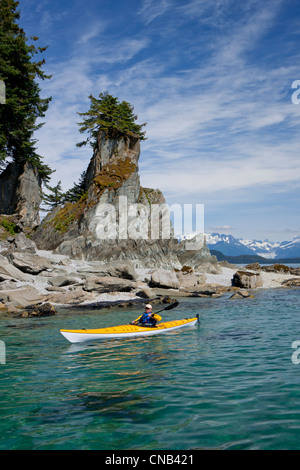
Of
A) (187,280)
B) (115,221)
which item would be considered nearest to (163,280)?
(187,280)

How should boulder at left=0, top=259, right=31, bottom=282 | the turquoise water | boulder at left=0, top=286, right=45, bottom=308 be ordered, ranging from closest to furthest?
1. the turquoise water
2. boulder at left=0, top=286, right=45, bottom=308
3. boulder at left=0, top=259, right=31, bottom=282

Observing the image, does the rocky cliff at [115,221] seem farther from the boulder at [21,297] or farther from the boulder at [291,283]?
the boulder at [21,297]

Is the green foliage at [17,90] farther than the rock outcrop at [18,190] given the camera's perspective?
No

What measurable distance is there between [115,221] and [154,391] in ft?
135

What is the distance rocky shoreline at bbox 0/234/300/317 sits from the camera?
2500 centimetres

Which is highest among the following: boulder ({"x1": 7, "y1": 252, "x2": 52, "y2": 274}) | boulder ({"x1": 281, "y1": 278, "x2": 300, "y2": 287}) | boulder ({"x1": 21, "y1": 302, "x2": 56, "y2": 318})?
boulder ({"x1": 7, "y1": 252, "x2": 52, "y2": 274})

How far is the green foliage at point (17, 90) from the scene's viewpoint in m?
40.6

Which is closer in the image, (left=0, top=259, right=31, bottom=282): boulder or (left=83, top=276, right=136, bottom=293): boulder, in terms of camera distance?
(left=0, top=259, right=31, bottom=282): boulder

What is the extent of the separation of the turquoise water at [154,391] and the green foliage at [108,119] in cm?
4492

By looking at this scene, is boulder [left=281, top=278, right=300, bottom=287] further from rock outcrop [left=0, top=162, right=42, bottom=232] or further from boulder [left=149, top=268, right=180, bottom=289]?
rock outcrop [left=0, top=162, right=42, bottom=232]

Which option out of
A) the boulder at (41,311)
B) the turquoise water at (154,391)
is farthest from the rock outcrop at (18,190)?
the turquoise water at (154,391)

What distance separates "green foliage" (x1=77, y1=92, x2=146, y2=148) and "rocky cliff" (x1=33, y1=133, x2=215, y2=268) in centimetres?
133

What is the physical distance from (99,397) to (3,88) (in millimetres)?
38686

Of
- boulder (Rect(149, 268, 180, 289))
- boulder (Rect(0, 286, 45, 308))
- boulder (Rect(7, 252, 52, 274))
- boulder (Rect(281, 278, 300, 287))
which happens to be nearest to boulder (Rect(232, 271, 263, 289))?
boulder (Rect(281, 278, 300, 287))
